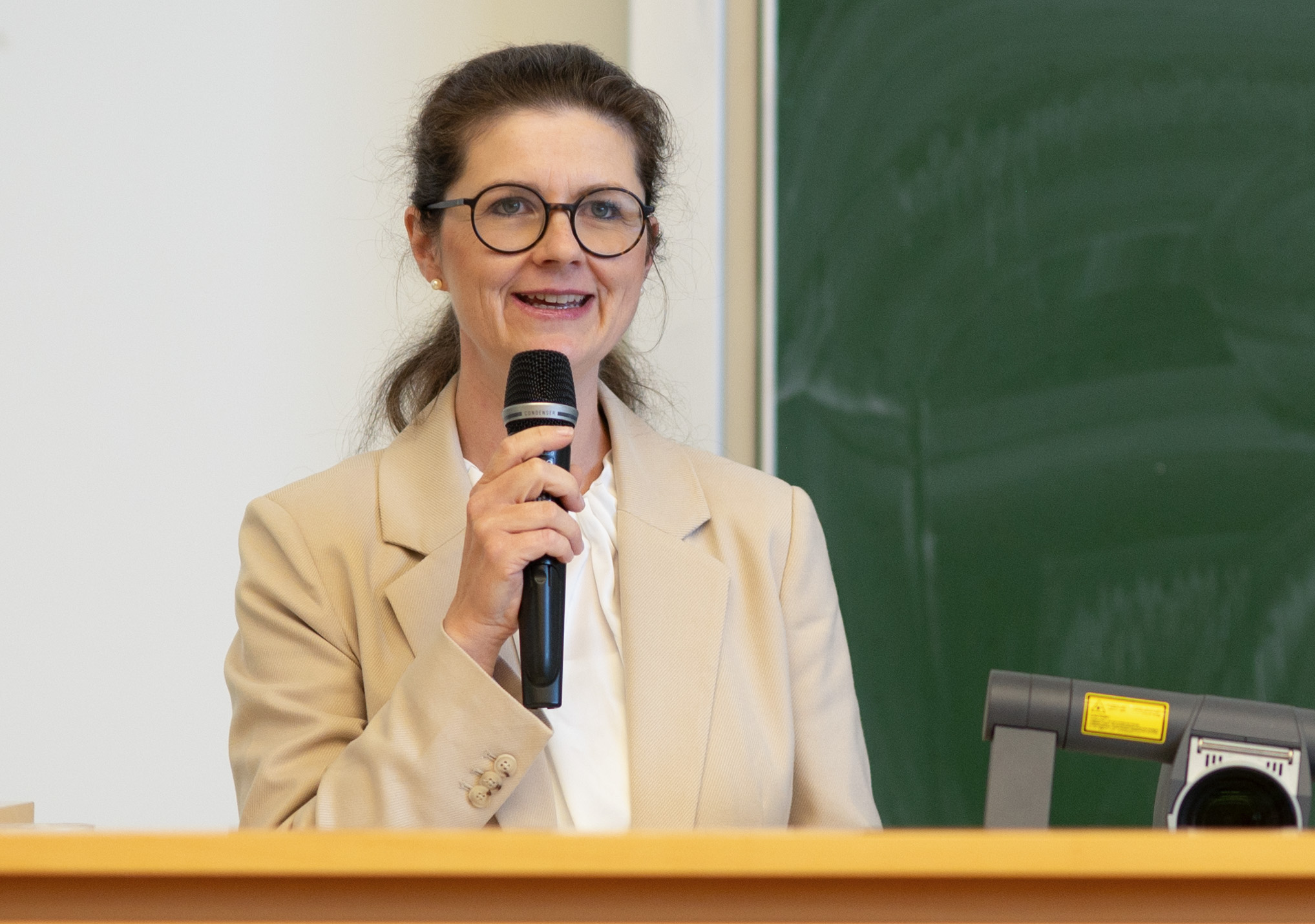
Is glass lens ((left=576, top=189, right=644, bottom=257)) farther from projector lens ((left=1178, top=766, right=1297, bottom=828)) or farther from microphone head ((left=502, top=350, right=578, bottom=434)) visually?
projector lens ((left=1178, top=766, right=1297, bottom=828))

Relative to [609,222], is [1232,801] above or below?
below

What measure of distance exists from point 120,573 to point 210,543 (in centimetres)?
20

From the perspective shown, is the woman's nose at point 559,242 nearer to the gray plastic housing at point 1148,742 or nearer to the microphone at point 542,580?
the microphone at point 542,580

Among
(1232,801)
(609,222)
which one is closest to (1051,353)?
(609,222)

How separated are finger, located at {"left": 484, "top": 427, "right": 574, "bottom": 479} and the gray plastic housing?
50 centimetres

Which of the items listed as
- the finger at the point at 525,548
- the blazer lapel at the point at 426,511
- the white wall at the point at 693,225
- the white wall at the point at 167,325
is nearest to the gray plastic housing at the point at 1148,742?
the finger at the point at 525,548

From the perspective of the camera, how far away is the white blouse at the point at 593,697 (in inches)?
62.7

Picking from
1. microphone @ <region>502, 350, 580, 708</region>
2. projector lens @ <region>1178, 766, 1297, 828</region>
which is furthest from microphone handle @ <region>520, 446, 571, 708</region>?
projector lens @ <region>1178, 766, 1297, 828</region>

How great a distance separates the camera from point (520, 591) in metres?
1.40

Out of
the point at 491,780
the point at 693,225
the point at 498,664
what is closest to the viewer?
the point at 491,780

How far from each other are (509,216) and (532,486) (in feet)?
1.61

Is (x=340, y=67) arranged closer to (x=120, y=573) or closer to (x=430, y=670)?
(x=120, y=573)

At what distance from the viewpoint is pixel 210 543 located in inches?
112

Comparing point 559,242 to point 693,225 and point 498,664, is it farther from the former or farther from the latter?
point 693,225
